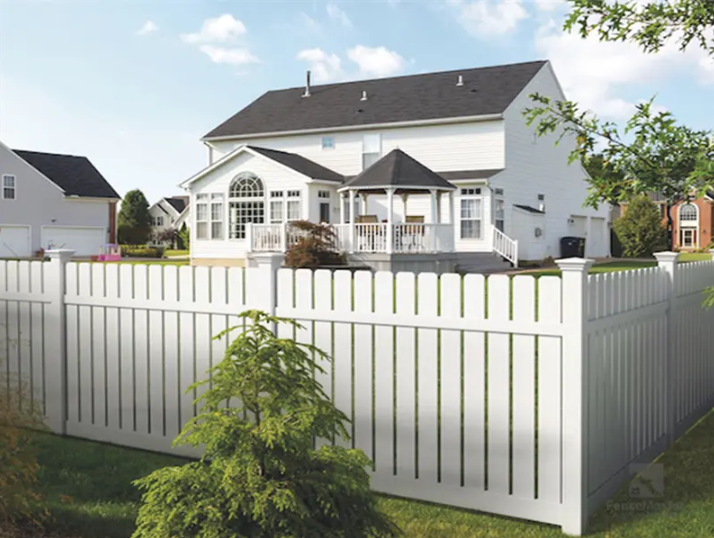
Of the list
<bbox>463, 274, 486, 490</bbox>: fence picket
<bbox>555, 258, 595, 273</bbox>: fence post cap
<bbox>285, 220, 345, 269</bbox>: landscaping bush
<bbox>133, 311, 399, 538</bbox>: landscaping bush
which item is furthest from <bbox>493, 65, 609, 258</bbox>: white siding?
<bbox>133, 311, 399, 538</bbox>: landscaping bush

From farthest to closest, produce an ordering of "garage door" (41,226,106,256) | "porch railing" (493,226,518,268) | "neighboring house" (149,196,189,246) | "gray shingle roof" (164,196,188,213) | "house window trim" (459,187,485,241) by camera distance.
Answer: "gray shingle roof" (164,196,188,213), "neighboring house" (149,196,189,246), "garage door" (41,226,106,256), "house window trim" (459,187,485,241), "porch railing" (493,226,518,268)

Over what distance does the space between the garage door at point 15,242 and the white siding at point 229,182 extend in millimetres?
16320

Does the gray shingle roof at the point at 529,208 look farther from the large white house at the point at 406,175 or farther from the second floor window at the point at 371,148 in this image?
the second floor window at the point at 371,148

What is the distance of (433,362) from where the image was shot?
4.80 meters

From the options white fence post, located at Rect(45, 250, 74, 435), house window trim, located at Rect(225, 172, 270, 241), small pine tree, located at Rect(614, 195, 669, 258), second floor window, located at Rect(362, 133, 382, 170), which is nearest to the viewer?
white fence post, located at Rect(45, 250, 74, 435)

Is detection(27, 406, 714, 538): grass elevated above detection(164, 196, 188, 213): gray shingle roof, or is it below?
below

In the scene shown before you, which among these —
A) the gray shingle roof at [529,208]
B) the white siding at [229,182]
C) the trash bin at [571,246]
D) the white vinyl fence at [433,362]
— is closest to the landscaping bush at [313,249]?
the white siding at [229,182]

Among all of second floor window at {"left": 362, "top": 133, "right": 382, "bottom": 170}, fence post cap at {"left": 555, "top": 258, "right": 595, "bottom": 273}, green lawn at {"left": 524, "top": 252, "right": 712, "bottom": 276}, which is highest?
second floor window at {"left": 362, "top": 133, "right": 382, "bottom": 170}

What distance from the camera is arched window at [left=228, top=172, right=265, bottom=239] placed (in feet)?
92.9

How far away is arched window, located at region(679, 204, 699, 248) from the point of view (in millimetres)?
66750

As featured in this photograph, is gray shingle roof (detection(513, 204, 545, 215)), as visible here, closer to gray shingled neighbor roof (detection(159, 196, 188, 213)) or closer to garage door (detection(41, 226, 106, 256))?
garage door (detection(41, 226, 106, 256))

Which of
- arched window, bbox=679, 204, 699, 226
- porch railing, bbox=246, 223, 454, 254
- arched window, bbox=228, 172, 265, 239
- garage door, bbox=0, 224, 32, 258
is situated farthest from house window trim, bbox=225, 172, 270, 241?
arched window, bbox=679, 204, 699, 226

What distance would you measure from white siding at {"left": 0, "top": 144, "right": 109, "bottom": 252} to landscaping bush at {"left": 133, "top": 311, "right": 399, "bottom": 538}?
41.6 metres

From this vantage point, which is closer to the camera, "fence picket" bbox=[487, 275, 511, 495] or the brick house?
"fence picket" bbox=[487, 275, 511, 495]
